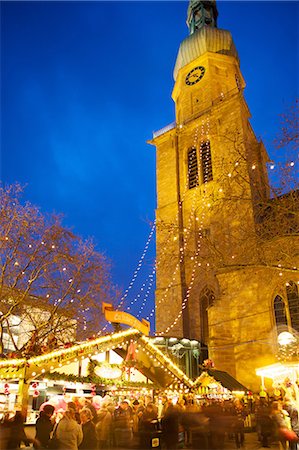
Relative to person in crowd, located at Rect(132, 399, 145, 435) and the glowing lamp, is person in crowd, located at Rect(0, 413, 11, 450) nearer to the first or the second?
person in crowd, located at Rect(132, 399, 145, 435)

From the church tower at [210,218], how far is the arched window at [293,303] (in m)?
0.74

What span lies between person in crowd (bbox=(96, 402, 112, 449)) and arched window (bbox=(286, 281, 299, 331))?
14177 mm

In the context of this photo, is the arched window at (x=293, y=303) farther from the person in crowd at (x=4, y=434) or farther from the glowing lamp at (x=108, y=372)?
the person in crowd at (x=4, y=434)

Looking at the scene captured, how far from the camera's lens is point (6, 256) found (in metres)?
15.3

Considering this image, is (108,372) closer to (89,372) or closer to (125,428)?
(89,372)

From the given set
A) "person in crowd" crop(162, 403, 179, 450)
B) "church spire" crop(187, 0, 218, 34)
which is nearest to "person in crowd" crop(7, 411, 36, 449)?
"person in crowd" crop(162, 403, 179, 450)

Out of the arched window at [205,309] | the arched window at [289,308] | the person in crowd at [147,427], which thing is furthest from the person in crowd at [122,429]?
the arched window at [205,309]

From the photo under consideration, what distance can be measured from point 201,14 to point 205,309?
1286 inches

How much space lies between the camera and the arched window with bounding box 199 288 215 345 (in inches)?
947

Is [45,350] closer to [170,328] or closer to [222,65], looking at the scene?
[170,328]

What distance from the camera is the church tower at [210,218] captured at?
19.7 meters

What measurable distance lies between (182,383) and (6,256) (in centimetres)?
878

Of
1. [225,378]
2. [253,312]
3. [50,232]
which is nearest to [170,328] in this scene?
[253,312]

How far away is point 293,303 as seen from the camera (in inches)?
776
